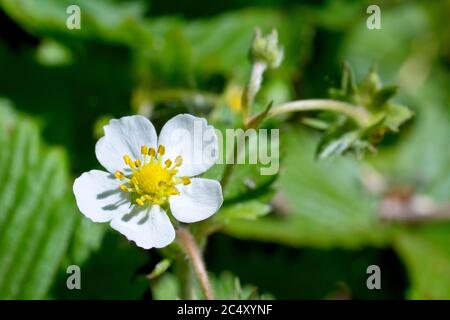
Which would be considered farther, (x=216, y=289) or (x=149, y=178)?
(x=216, y=289)

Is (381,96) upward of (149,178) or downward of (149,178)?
upward

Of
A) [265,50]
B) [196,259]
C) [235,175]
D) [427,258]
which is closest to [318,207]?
[427,258]

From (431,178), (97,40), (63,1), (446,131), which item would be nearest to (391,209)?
(431,178)

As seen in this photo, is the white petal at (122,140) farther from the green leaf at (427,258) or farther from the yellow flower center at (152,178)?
the green leaf at (427,258)

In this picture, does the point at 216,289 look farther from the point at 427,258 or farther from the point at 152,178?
the point at 427,258

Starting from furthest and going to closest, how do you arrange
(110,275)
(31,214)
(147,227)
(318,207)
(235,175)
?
(318,207)
(31,214)
(110,275)
(235,175)
(147,227)

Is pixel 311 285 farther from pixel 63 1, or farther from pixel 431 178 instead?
pixel 63 1

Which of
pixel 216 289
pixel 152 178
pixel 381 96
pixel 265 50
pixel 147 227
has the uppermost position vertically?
pixel 265 50

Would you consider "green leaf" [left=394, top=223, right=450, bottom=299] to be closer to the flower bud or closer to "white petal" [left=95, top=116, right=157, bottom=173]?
the flower bud
